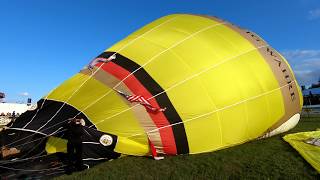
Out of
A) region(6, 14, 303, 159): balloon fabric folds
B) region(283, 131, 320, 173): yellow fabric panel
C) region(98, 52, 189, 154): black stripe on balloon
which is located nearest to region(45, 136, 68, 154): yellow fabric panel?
region(6, 14, 303, 159): balloon fabric folds

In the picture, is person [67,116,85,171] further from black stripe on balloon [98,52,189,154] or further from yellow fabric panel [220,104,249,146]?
yellow fabric panel [220,104,249,146]

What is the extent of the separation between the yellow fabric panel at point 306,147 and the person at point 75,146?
3.76 meters

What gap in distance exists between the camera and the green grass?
5227 millimetres

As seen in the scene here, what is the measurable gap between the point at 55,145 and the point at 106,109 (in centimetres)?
107

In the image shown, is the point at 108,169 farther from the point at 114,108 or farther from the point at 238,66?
the point at 238,66

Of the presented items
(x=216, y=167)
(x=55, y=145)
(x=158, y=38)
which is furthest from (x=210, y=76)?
(x=55, y=145)

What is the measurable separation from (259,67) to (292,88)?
4.45 ft

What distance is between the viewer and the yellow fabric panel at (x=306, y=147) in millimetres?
5945

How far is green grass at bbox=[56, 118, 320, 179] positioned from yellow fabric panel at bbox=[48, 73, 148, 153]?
1.89 ft

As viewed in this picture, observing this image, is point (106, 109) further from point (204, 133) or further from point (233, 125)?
point (233, 125)

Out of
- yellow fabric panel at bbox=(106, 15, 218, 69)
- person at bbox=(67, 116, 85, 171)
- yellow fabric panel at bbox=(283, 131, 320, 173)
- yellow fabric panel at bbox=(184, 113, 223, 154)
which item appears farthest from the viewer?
yellow fabric panel at bbox=(106, 15, 218, 69)

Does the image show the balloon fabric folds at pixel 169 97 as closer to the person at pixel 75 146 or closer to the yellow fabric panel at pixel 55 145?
the yellow fabric panel at pixel 55 145

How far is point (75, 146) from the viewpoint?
5.56 meters

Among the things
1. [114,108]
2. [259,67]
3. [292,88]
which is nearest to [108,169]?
[114,108]
